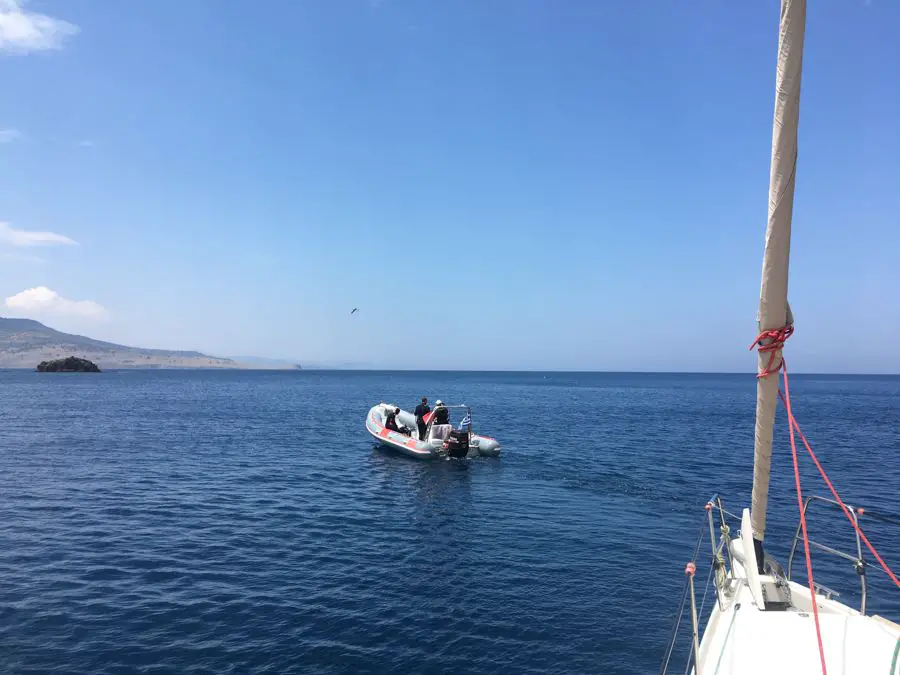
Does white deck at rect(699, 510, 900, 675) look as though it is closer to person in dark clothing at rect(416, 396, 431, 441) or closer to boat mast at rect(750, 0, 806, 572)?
boat mast at rect(750, 0, 806, 572)

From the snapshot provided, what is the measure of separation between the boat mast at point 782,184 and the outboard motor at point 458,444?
2229 cm

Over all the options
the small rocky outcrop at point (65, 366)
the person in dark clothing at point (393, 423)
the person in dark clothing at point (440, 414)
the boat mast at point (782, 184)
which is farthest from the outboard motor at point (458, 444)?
the small rocky outcrop at point (65, 366)

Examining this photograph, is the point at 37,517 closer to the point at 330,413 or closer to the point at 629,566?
the point at 629,566

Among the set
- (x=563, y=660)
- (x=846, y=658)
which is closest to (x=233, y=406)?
(x=563, y=660)

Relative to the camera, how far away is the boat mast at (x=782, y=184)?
5090mm

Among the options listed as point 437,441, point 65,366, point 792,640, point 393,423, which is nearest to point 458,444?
point 437,441

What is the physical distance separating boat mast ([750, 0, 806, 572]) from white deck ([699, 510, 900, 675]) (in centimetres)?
249

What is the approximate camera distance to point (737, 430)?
45.8m

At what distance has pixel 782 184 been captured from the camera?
17.2 feet

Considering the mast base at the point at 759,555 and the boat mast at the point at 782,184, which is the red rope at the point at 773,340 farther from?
the mast base at the point at 759,555

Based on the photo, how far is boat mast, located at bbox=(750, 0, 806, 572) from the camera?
5090 millimetres

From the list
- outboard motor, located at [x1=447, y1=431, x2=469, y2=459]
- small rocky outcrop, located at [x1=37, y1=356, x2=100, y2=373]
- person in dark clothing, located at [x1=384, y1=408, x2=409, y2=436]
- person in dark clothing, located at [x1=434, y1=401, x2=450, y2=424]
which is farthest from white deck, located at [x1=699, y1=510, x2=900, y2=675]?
small rocky outcrop, located at [x1=37, y1=356, x2=100, y2=373]

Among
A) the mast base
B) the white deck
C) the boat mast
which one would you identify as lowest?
the white deck

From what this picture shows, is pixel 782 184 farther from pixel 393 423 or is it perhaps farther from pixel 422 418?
pixel 393 423
